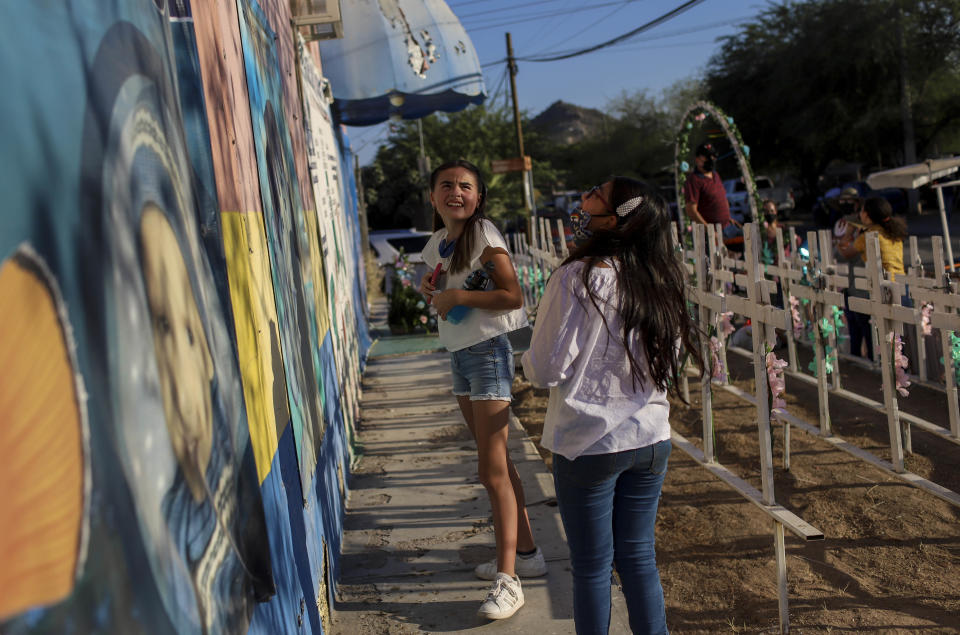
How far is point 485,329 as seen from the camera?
3.11 m

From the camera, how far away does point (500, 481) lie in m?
3.14

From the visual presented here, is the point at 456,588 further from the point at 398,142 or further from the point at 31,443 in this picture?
the point at 398,142

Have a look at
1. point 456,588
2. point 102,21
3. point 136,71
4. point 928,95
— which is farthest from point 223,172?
point 928,95

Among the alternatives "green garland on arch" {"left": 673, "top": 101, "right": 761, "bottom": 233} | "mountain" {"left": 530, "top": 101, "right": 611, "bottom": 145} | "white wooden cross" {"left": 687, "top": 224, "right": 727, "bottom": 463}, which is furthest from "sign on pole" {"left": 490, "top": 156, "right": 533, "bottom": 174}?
"mountain" {"left": 530, "top": 101, "right": 611, "bottom": 145}

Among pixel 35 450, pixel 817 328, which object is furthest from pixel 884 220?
pixel 35 450

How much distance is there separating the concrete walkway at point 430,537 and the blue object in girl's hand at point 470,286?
3.84 ft

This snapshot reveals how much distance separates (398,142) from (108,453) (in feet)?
119

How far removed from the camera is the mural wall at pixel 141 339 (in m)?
0.90

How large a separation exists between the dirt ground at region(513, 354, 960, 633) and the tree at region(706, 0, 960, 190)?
91.8ft

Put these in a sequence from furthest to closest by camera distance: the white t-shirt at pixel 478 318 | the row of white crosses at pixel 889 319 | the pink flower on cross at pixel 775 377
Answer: the row of white crosses at pixel 889 319, the pink flower on cross at pixel 775 377, the white t-shirt at pixel 478 318

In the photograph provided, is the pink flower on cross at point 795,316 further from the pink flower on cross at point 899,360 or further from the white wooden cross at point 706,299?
the pink flower on cross at point 899,360

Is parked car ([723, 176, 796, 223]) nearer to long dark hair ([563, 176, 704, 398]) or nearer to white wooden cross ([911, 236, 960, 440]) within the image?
white wooden cross ([911, 236, 960, 440])

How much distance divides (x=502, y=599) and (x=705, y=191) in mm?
5584

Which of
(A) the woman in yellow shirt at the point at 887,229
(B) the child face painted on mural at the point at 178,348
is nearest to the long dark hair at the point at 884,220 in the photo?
(A) the woman in yellow shirt at the point at 887,229
